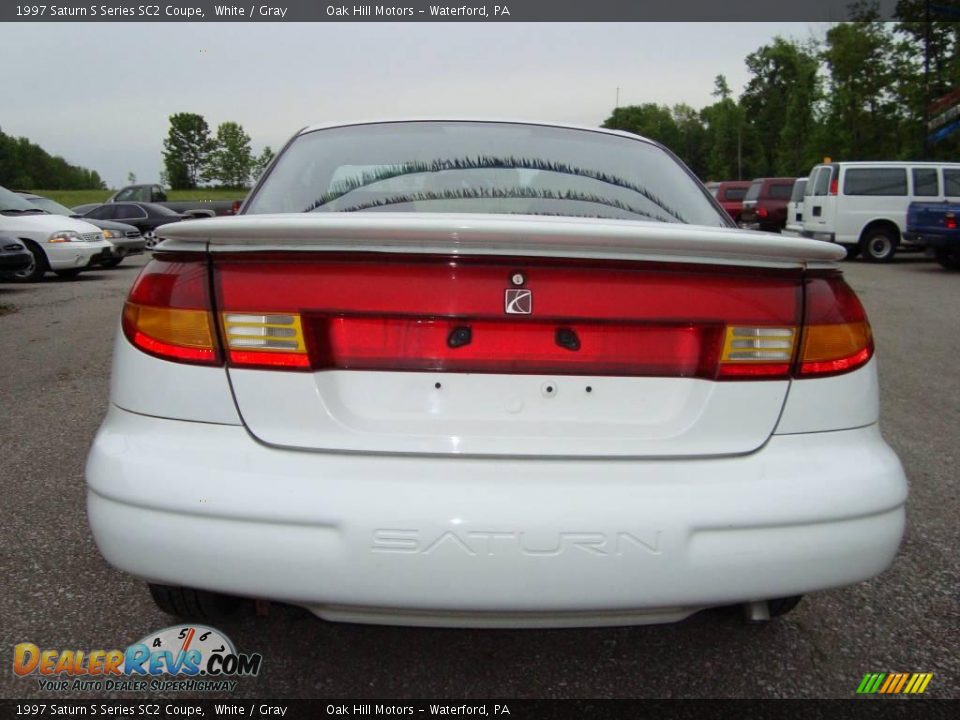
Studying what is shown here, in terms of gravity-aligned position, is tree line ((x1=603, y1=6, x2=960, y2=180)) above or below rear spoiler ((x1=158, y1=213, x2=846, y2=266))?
above

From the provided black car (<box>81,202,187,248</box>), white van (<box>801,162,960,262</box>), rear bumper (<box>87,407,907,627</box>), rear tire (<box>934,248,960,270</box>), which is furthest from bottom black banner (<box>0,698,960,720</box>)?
black car (<box>81,202,187,248</box>)

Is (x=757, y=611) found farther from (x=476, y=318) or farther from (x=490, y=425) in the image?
(x=476, y=318)

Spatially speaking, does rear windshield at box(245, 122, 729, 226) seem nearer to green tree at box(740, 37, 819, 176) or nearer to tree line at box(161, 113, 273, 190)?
green tree at box(740, 37, 819, 176)

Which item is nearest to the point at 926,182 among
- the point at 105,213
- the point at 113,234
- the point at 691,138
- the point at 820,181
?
the point at 820,181

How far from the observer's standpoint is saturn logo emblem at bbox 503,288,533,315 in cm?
158

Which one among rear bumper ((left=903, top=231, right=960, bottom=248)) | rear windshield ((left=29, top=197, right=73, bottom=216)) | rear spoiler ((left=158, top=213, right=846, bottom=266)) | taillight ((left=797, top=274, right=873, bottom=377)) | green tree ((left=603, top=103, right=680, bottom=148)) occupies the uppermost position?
green tree ((left=603, top=103, right=680, bottom=148))

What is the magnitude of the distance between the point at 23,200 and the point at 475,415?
45.4 feet

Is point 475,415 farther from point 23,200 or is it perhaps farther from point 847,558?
point 23,200

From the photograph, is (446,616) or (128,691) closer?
(446,616)

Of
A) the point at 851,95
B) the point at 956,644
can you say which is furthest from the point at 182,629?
Result: the point at 851,95

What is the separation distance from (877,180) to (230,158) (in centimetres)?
8370

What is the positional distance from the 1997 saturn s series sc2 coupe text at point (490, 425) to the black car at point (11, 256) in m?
9.88

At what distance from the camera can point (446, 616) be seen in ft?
5.09

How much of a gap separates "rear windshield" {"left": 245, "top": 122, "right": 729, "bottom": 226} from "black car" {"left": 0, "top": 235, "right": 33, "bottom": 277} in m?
9.08
